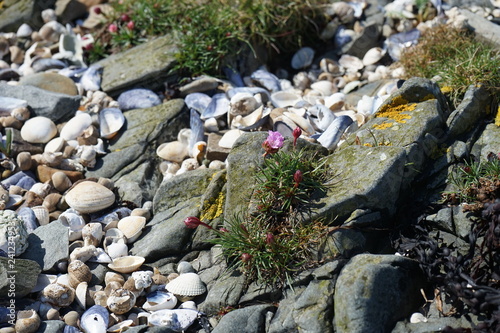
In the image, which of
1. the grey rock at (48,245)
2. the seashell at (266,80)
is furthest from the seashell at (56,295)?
the seashell at (266,80)

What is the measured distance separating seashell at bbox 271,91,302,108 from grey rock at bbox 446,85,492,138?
1890 mm

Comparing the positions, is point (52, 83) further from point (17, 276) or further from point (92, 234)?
point (17, 276)

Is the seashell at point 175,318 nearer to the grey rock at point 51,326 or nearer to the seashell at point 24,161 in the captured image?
the grey rock at point 51,326

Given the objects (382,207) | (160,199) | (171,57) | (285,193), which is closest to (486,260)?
(382,207)

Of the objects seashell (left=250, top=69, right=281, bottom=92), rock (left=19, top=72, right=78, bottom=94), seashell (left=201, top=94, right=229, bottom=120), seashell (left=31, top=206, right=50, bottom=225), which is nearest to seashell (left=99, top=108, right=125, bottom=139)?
rock (left=19, top=72, right=78, bottom=94)

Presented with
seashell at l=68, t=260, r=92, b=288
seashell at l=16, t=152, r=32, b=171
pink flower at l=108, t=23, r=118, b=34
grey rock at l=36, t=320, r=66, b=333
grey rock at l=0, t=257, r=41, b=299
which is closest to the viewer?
grey rock at l=36, t=320, r=66, b=333

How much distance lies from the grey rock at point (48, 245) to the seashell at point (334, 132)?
2.30m

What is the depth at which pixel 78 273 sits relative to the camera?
14.5ft

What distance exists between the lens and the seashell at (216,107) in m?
6.03

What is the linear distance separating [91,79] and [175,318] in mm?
3538

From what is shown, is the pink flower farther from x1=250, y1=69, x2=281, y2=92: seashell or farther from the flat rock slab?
x1=250, y1=69, x2=281, y2=92: seashell

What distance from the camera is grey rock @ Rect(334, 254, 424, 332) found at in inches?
139

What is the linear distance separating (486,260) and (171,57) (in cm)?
425

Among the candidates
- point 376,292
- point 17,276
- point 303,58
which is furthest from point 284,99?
point 17,276
